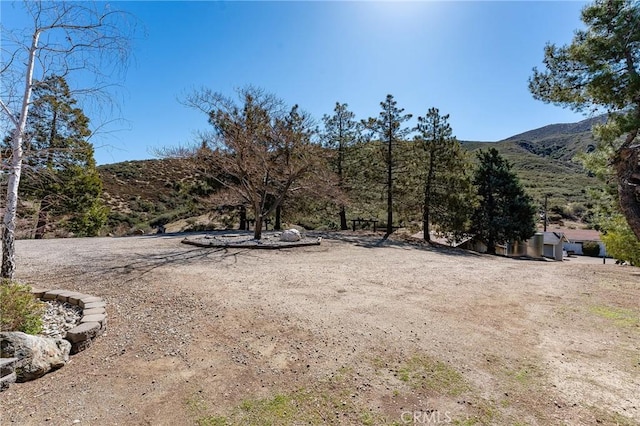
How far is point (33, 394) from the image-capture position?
214cm

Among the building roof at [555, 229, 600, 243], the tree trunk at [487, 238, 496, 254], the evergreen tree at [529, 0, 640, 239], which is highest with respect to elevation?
the evergreen tree at [529, 0, 640, 239]

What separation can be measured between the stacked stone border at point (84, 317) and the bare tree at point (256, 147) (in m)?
6.02

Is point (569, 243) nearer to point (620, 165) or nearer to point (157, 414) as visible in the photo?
point (620, 165)

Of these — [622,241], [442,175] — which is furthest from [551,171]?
[622,241]

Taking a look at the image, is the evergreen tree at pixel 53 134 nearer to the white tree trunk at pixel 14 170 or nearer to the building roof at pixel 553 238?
the white tree trunk at pixel 14 170

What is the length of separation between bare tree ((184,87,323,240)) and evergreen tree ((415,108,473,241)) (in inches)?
235

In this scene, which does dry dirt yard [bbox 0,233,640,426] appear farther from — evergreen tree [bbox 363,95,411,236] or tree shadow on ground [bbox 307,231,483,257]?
evergreen tree [bbox 363,95,411,236]

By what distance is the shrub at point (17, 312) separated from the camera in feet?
8.71

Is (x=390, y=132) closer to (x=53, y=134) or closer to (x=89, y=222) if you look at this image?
(x=53, y=134)

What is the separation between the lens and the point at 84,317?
3.16 meters

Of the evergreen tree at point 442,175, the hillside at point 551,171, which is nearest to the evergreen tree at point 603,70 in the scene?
the evergreen tree at point 442,175

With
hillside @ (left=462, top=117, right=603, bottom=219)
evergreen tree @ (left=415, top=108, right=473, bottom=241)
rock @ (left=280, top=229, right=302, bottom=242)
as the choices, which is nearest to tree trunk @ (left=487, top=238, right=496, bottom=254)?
evergreen tree @ (left=415, top=108, right=473, bottom=241)

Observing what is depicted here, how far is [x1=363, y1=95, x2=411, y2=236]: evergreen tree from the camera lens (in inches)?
568

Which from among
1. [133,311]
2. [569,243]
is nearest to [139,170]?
[133,311]
